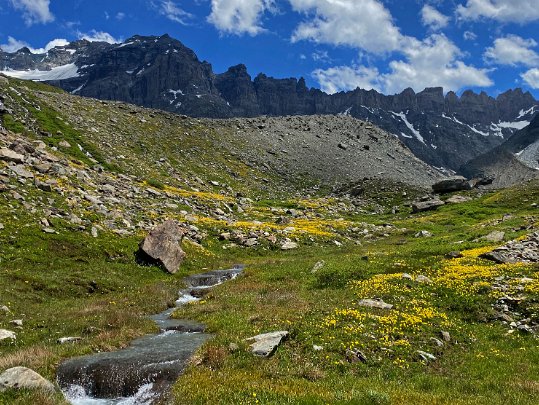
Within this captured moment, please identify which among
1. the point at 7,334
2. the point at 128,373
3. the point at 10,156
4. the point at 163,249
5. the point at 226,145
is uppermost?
the point at 226,145

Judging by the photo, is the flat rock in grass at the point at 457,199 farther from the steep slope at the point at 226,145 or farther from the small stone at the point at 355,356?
the small stone at the point at 355,356

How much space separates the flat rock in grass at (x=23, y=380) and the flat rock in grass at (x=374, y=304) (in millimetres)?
16121

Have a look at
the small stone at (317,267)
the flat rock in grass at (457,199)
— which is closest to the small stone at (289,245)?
the small stone at (317,267)

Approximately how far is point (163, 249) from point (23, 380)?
1094 inches

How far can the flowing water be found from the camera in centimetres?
1594

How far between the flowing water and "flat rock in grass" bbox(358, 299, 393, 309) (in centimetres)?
920

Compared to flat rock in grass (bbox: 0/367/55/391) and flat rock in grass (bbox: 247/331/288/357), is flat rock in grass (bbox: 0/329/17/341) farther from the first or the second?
flat rock in grass (bbox: 247/331/288/357)

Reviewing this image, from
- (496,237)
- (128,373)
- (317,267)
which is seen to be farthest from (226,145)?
(128,373)

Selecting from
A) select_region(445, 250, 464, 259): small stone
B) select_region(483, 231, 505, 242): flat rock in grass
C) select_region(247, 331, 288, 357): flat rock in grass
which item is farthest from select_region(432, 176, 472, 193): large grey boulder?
select_region(247, 331, 288, 357): flat rock in grass

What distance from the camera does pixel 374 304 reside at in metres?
25.0

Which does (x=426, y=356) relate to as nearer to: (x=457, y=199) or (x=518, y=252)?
(x=518, y=252)

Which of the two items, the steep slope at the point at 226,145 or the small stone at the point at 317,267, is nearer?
the small stone at the point at 317,267

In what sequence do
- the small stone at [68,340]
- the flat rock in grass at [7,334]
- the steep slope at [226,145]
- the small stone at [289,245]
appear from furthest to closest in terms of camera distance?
the steep slope at [226,145]
the small stone at [289,245]
the small stone at [68,340]
the flat rock in grass at [7,334]

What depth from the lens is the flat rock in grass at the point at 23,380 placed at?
14781 millimetres
